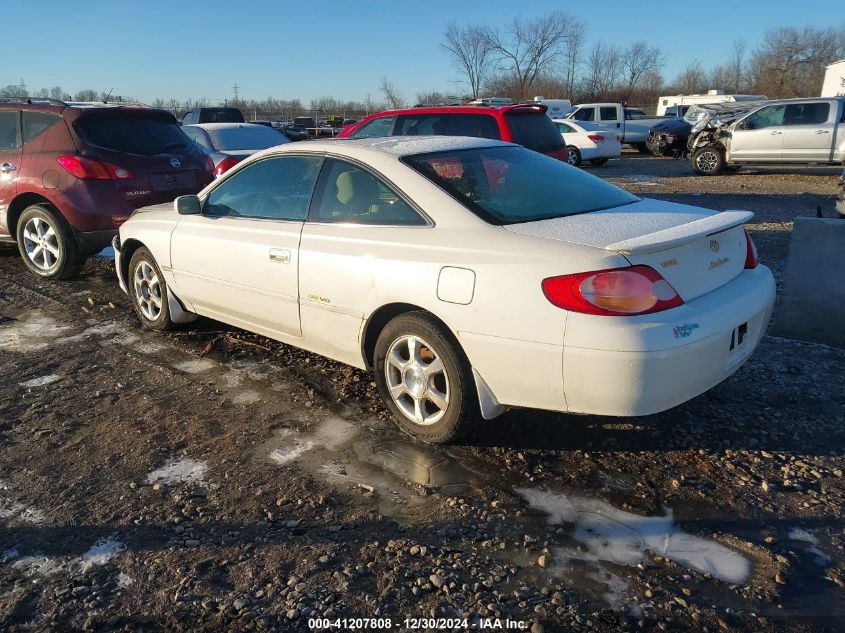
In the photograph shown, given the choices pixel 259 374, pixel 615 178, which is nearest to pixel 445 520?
pixel 259 374

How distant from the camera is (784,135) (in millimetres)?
16438

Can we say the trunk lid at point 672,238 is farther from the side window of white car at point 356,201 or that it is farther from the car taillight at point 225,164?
the car taillight at point 225,164

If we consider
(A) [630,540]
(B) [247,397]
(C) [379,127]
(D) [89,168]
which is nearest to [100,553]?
(B) [247,397]

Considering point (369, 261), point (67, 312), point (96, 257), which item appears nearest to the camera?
point (369, 261)

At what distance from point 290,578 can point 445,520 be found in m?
0.71

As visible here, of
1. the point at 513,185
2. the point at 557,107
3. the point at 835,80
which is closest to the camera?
the point at 513,185

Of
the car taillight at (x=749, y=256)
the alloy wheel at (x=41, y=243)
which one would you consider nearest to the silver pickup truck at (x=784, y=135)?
the car taillight at (x=749, y=256)

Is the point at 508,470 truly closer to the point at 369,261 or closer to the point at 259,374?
the point at 369,261

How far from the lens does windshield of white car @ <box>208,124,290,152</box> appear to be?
11.0m

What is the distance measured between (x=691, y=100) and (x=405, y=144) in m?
48.2

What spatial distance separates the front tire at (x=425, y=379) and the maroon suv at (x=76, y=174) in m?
4.37

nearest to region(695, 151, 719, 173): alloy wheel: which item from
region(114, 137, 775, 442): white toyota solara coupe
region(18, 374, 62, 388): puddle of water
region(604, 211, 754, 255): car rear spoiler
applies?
region(114, 137, 775, 442): white toyota solara coupe

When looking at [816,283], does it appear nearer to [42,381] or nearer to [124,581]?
[124,581]

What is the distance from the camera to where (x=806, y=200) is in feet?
41.7
